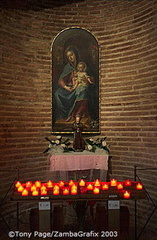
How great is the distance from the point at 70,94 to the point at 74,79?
370 mm

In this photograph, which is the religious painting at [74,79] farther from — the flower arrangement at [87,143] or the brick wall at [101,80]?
the flower arrangement at [87,143]

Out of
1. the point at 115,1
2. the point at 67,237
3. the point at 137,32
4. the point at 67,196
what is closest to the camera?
the point at 67,196

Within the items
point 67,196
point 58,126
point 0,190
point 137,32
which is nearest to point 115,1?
point 137,32

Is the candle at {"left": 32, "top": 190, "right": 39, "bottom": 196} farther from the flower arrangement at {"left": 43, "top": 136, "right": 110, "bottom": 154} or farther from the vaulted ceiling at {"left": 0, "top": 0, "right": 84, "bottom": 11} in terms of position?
the vaulted ceiling at {"left": 0, "top": 0, "right": 84, "bottom": 11}

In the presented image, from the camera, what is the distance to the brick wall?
4.76 metres

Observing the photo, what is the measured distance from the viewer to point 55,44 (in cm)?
549

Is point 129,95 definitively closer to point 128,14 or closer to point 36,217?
point 128,14

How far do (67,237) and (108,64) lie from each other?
373 centimetres

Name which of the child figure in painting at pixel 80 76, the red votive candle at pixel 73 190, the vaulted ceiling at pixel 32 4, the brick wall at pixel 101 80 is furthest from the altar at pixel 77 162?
the vaulted ceiling at pixel 32 4

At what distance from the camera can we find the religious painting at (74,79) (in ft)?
17.9

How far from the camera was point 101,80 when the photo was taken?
5.46 m

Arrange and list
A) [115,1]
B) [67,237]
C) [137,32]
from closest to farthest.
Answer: [67,237] → [137,32] → [115,1]

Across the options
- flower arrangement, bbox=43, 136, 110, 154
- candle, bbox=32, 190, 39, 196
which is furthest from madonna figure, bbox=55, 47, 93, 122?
candle, bbox=32, 190, 39, 196

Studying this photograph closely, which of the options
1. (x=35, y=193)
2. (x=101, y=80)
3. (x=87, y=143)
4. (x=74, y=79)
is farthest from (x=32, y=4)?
(x=35, y=193)
